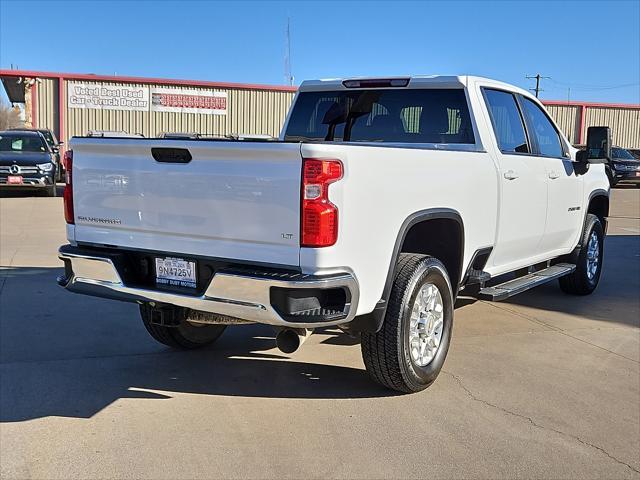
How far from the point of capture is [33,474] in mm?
3455

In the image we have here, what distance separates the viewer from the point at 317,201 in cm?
355

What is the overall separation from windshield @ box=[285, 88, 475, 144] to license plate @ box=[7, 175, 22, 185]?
501 inches

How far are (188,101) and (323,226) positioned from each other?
85.3ft

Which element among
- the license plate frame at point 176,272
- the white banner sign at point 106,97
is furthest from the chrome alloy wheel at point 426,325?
the white banner sign at point 106,97

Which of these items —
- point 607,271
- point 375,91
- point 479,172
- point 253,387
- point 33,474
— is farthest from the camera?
point 607,271

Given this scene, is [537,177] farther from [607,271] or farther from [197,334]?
[607,271]

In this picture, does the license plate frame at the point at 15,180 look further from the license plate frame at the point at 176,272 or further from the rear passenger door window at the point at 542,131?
the license plate frame at the point at 176,272

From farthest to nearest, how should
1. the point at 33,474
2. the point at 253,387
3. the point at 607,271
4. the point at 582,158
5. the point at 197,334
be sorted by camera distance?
the point at 607,271 → the point at 582,158 → the point at 197,334 → the point at 253,387 → the point at 33,474

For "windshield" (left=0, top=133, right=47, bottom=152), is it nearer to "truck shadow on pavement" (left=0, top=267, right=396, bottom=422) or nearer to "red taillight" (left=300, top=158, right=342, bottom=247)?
"truck shadow on pavement" (left=0, top=267, right=396, bottom=422)

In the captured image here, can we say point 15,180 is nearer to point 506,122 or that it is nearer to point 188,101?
point 188,101

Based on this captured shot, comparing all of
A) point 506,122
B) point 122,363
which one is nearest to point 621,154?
point 506,122

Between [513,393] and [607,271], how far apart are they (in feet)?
18.3

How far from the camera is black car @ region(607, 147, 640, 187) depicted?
93.4 feet

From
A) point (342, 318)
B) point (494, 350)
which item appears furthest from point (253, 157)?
point (494, 350)
